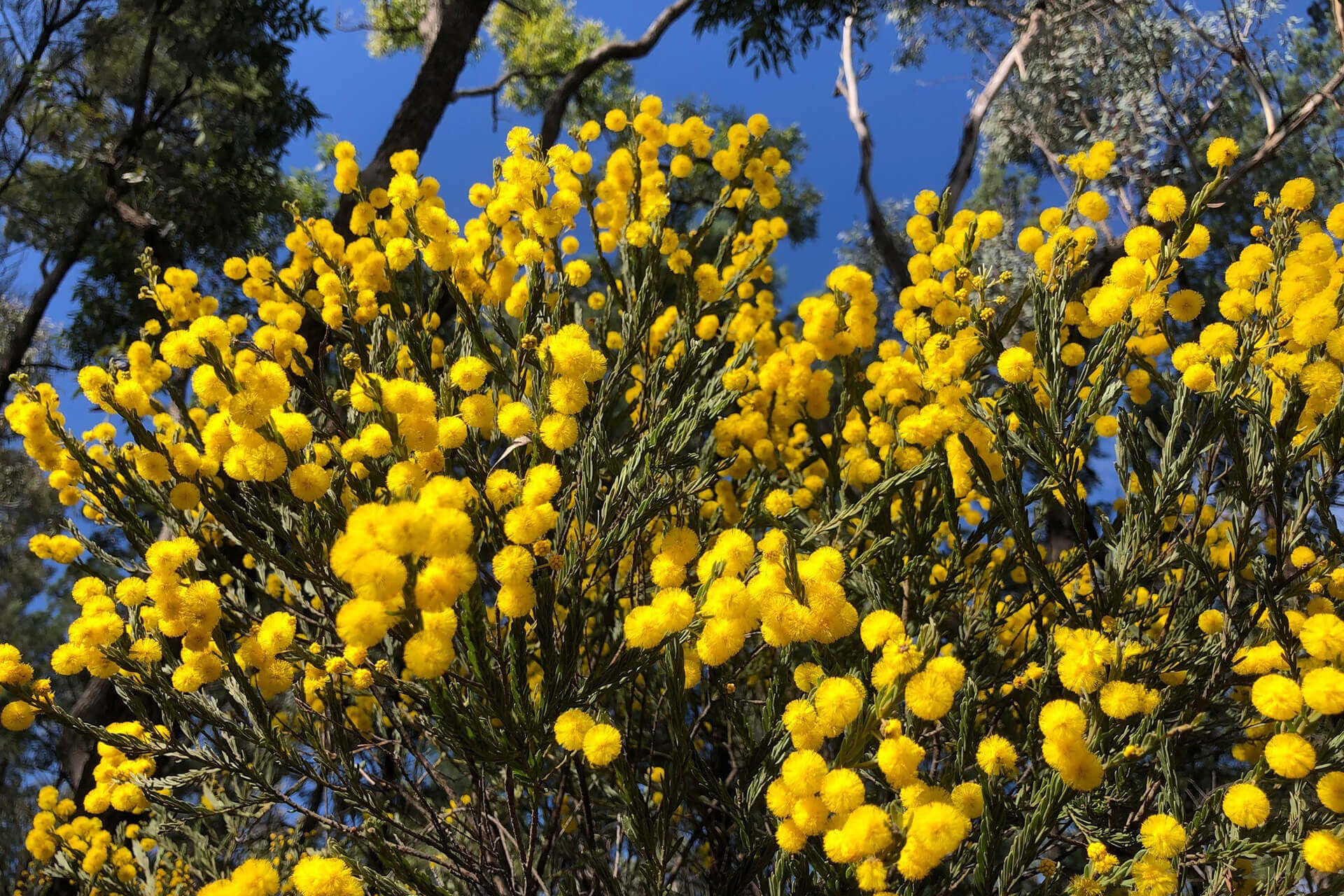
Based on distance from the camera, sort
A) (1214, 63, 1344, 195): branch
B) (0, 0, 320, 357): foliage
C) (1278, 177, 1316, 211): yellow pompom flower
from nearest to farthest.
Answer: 1. (1278, 177, 1316, 211): yellow pompom flower
2. (1214, 63, 1344, 195): branch
3. (0, 0, 320, 357): foliage

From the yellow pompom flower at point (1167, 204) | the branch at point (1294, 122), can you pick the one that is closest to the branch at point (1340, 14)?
the branch at point (1294, 122)

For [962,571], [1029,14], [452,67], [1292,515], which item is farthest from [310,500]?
[1029,14]

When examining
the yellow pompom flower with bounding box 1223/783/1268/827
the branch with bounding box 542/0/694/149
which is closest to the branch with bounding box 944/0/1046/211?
the branch with bounding box 542/0/694/149

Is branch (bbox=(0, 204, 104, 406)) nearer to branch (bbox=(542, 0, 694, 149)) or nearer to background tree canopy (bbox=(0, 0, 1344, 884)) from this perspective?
background tree canopy (bbox=(0, 0, 1344, 884))

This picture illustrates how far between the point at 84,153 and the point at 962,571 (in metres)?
7.29

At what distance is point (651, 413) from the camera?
6.06 ft

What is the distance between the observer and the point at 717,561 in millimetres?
1146

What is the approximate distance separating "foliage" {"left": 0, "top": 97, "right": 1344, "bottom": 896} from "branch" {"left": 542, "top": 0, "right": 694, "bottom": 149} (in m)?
3.28

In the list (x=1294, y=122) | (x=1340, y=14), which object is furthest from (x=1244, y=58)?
(x=1340, y=14)

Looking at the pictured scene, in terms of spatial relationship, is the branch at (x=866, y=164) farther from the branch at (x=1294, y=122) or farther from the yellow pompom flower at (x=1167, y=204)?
the yellow pompom flower at (x=1167, y=204)

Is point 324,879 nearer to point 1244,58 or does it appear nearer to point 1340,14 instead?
point 1340,14

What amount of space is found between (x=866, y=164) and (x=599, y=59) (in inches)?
83.9

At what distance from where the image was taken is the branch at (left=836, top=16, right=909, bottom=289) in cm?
562

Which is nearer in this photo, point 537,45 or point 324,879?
point 324,879
